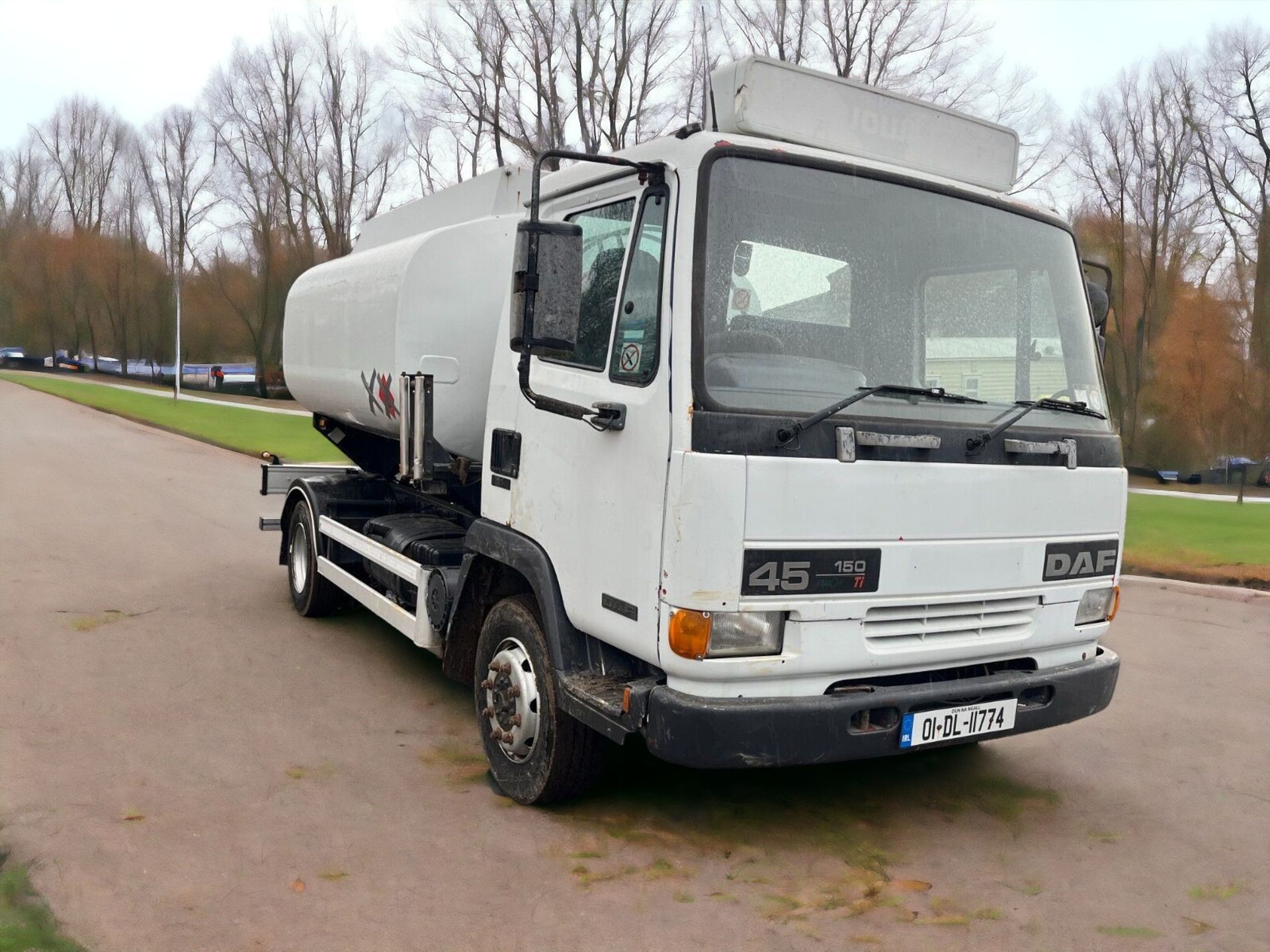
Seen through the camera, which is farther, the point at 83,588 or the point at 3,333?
the point at 3,333

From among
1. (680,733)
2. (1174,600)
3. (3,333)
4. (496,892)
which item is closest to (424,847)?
(496,892)

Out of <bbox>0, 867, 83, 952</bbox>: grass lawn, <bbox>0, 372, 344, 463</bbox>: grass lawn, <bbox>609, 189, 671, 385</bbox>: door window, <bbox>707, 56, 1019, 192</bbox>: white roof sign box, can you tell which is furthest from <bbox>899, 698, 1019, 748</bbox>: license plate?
<bbox>0, 372, 344, 463</bbox>: grass lawn

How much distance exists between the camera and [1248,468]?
25.7 meters

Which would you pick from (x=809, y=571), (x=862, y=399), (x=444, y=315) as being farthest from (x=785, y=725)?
(x=444, y=315)

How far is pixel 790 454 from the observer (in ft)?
12.2

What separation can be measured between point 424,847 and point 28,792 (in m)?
1.73

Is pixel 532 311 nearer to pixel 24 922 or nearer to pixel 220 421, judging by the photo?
pixel 24 922

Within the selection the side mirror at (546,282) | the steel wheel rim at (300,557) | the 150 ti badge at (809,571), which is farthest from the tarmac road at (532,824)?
the side mirror at (546,282)

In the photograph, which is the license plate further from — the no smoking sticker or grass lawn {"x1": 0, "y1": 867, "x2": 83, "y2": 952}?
grass lawn {"x1": 0, "y1": 867, "x2": 83, "y2": 952}

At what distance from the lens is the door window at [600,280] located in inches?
166

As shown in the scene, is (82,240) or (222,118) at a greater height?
(222,118)

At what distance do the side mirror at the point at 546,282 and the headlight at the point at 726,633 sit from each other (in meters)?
1.04

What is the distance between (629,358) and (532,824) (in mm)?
1865

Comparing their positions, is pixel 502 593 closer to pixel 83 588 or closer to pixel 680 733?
pixel 680 733
